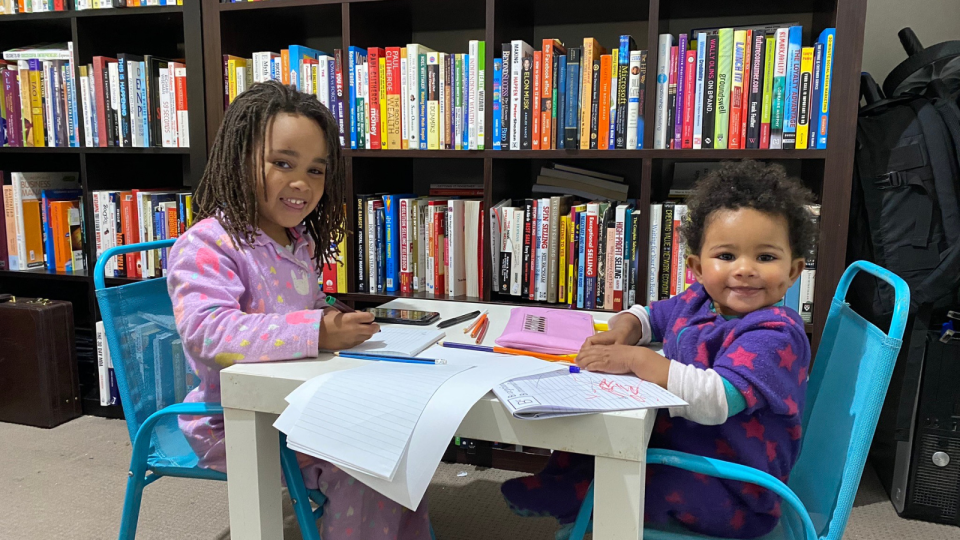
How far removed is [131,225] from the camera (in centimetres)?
233

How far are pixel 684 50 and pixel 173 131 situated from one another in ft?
5.34

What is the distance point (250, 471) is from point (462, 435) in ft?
1.16

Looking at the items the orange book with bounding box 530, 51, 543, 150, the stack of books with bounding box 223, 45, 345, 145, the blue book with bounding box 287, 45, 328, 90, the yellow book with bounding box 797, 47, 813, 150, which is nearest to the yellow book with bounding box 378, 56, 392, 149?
the stack of books with bounding box 223, 45, 345, 145

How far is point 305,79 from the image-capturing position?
6.83 ft

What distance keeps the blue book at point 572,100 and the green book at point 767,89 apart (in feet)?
1.57

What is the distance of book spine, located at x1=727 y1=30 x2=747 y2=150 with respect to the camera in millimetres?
1731

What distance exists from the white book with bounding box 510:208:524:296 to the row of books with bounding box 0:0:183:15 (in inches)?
50.0

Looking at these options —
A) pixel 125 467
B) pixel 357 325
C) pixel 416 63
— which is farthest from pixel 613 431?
pixel 125 467

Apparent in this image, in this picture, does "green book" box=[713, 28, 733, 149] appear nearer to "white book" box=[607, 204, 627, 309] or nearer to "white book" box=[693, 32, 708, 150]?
"white book" box=[693, 32, 708, 150]

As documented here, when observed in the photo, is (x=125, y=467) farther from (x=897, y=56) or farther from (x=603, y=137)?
(x=897, y=56)

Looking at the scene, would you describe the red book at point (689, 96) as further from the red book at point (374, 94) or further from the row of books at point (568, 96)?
the red book at point (374, 94)

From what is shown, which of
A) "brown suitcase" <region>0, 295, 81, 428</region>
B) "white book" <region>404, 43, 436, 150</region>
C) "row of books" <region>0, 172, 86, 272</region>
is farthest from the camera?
"row of books" <region>0, 172, 86, 272</region>

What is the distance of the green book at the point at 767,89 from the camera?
173cm

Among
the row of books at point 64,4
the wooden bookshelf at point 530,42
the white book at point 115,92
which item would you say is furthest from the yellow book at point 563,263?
the white book at point 115,92
